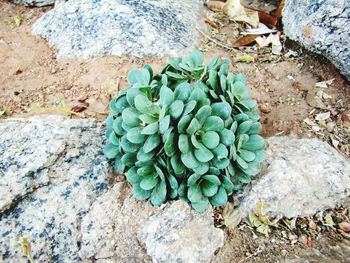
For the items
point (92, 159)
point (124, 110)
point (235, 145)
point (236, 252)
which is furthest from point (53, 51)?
point (236, 252)

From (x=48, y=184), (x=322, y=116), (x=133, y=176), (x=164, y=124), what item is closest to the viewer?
(x=164, y=124)

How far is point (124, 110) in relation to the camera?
6.52ft

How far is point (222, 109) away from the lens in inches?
78.0

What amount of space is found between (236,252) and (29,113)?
1.53 meters

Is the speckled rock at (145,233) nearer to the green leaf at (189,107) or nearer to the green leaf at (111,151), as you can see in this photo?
the green leaf at (111,151)

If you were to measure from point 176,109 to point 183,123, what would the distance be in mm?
73

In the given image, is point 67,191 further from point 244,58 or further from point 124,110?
point 244,58

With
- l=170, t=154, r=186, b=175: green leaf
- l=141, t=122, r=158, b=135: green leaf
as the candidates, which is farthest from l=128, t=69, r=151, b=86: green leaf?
l=170, t=154, r=186, b=175: green leaf

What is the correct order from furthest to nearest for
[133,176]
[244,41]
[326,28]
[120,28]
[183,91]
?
[244,41] → [120,28] → [326,28] → [133,176] → [183,91]

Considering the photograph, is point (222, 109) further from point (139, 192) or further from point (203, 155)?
point (139, 192)

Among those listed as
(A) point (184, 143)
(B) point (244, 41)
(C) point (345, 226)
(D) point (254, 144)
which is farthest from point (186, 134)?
(B) point (244, 41)

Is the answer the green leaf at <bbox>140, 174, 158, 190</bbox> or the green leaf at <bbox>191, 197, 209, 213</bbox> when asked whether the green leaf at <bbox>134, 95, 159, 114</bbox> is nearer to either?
the green leaf at <bbox>140, 174, 158, 190</bbox>

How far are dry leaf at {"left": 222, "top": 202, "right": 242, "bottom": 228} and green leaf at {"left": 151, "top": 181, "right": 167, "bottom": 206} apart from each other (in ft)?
1.14

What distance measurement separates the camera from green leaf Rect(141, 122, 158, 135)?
1.88 metres
